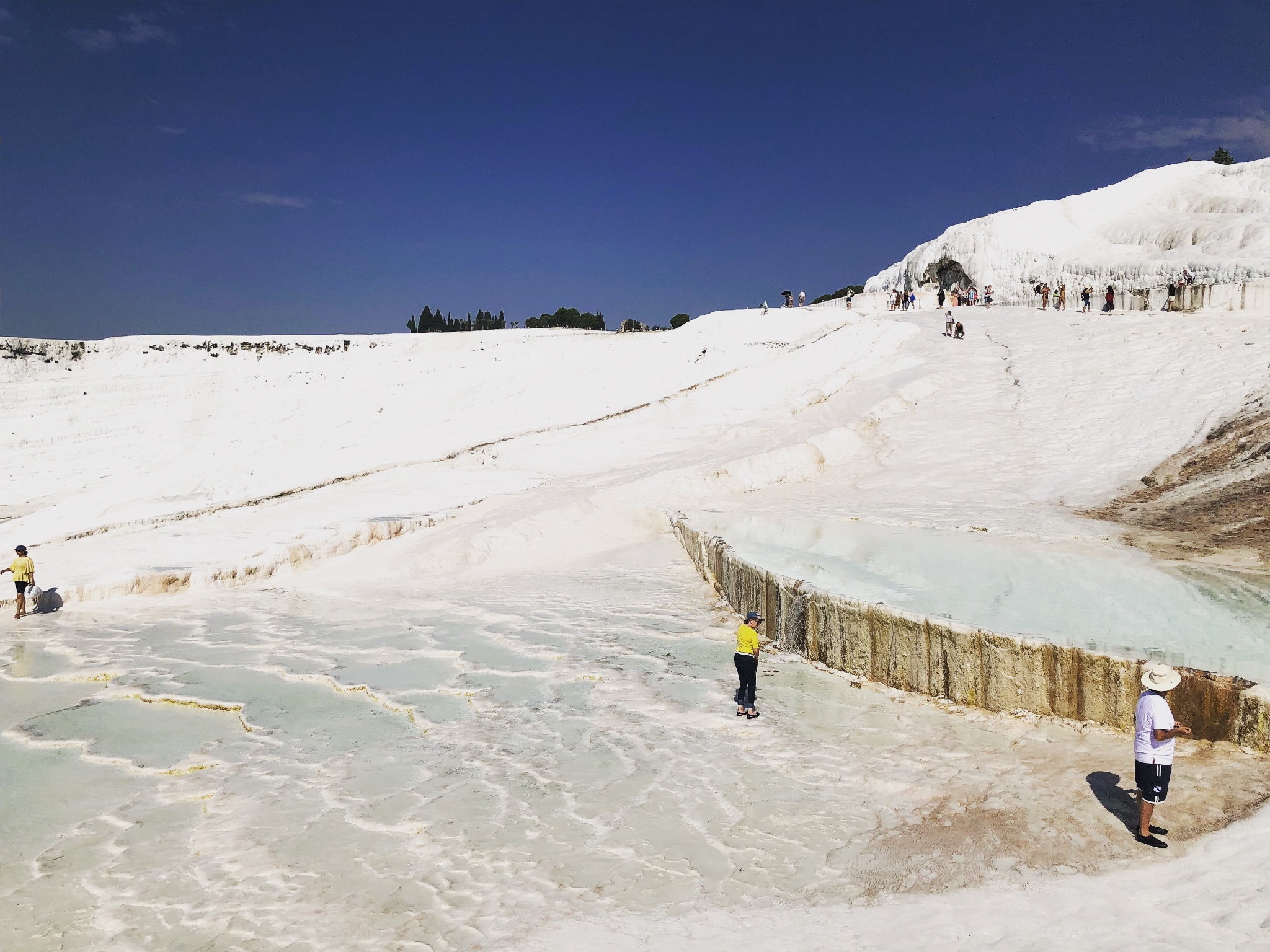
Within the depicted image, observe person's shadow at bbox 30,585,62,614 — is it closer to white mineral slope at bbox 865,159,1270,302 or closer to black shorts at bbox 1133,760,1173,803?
black shorts at bbox 1133,760,1173,803

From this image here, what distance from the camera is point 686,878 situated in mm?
3557

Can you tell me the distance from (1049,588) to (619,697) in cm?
315

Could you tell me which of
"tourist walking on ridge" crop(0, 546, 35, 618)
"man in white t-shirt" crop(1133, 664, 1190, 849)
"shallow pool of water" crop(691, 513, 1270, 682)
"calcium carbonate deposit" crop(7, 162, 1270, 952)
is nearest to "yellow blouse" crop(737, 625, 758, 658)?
"calcium carbonate deposit" crop(7, 162, 1270, 952)

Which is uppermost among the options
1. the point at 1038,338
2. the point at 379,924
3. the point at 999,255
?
the point at 999,255

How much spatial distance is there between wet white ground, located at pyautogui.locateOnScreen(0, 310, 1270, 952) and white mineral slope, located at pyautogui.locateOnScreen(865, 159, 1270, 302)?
21.1 ft

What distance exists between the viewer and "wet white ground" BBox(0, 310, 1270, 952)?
3.39 m

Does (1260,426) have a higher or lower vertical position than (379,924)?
higher

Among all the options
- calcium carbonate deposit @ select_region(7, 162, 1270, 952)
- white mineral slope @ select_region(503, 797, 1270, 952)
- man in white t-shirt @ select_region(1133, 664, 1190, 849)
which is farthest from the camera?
man in white t-shirt @ select_region(1133, 664, 1190, 849)

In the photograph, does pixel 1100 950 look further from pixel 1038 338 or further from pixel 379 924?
pixel 1038 338

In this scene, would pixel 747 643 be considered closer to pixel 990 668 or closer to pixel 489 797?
pixel 990 668

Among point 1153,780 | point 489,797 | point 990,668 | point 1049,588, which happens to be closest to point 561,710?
point 489,797

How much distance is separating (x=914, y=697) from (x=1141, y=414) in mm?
8498

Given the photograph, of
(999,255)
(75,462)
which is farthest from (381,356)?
(999,255)

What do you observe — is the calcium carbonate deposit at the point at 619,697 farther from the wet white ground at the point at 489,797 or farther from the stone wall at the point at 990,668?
the stone wall at the point at 990,668
